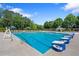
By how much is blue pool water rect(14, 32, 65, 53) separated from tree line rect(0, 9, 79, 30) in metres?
0.06

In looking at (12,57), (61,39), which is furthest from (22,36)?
(61,39)

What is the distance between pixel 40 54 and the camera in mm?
2307

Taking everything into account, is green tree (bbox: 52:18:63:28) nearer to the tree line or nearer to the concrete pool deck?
the tree line

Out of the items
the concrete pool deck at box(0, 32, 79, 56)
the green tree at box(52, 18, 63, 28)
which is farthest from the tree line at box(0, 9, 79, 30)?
the concrete pool deck at box(0, 32, 79, 56)

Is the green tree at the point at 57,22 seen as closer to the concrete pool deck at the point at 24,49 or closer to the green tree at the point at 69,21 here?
the green tree at the point at 69,21

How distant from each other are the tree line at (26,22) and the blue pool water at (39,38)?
61 millimetres

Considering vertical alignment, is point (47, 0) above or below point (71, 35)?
above

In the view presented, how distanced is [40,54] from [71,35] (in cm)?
37

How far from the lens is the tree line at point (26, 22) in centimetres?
233

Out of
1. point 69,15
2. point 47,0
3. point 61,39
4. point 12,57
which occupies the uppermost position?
point 47,0

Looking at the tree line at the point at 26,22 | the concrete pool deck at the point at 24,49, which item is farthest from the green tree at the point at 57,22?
the concrete pool deck at the point at 24,49

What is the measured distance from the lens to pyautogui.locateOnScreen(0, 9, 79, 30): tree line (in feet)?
7.65

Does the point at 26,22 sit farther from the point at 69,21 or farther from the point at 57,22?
the point at 69,21

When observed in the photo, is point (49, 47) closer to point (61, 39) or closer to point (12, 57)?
point (61, 39)
